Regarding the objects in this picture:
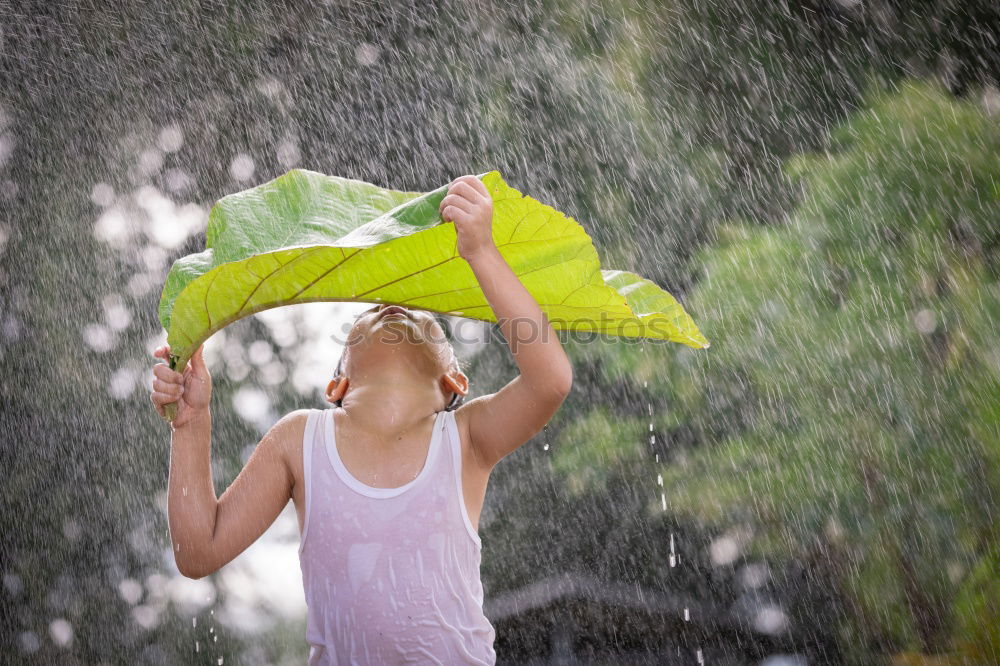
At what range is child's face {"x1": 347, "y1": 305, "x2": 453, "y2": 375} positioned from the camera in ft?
4.57

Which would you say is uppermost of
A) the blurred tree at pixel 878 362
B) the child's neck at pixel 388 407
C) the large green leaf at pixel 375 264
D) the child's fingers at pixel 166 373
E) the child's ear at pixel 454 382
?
the large green leaf at pixel 375 264

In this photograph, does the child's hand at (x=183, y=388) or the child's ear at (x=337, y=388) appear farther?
the child's ear at (x=337, y=388)

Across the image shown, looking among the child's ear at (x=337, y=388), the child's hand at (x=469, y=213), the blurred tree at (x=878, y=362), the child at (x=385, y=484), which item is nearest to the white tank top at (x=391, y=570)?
the child at (x=385, y=484)

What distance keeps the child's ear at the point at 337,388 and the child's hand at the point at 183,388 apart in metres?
0.20

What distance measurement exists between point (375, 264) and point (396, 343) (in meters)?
0.30

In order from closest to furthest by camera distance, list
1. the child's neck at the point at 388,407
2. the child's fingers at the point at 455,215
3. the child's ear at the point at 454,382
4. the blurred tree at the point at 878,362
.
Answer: the child's fingers at the point at 455,215, the child's neck at the point at 388,407, the child's ear at the point at 454,382, the blurred tree at the point at 878,362

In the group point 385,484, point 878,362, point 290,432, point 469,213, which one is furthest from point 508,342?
point 878,362

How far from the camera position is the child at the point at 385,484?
1.21 meters

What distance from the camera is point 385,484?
4.22ft

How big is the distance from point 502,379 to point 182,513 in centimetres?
312

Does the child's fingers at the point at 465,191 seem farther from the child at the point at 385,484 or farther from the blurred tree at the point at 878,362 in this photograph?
the blurred tree at the point at 878,362

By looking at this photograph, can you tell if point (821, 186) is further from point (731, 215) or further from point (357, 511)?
point (357, 511)

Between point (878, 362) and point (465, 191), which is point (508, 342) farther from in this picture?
point (878, 362)

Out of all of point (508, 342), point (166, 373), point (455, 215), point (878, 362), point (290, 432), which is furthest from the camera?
point (878, 362)
